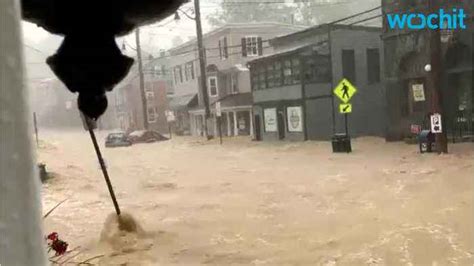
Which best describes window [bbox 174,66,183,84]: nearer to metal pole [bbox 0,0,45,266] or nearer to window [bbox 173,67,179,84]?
A: window [bbox 173,67,179,84]

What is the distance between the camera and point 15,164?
1.03 feet

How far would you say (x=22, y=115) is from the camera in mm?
320

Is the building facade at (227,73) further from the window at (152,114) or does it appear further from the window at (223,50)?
the window at (152,114)

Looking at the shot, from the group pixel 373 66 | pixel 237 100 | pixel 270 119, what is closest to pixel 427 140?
pixel 373 66

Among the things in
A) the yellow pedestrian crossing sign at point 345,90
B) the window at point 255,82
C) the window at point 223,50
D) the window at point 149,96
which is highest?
the window at point 223,50

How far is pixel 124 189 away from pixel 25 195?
5.08m

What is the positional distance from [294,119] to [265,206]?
649cm

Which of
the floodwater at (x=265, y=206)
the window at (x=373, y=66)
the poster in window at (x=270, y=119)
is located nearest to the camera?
the floodwater at (x=265, y=206)

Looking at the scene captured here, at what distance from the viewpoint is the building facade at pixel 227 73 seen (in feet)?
38.0

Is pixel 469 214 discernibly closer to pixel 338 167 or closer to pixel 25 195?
pixel 338 167

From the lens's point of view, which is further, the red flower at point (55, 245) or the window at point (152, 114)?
the window at point (152, 114)

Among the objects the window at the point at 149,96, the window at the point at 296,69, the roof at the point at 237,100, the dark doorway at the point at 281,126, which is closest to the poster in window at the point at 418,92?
the window at the point at 296,69

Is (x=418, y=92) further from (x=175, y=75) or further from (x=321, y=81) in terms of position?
(x=175, y=75)

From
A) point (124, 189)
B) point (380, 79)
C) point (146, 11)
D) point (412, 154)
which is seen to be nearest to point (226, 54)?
point (380, 79)
